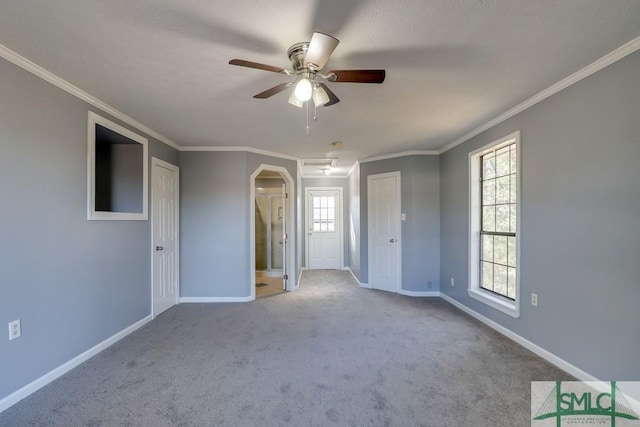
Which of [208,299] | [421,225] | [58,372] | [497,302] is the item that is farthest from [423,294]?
[58,372]

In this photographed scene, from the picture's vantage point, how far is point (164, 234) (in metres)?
3.93

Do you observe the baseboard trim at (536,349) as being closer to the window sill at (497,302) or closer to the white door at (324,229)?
the window sill at (497,302)

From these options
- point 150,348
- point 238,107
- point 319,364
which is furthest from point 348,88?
point 150,348

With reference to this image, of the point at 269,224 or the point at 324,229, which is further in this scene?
the point at 324,229

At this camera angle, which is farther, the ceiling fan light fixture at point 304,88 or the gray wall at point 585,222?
the gray wall at point 585,222

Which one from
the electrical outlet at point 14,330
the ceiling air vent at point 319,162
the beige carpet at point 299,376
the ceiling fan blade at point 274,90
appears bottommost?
the beige carpet at point 299,376

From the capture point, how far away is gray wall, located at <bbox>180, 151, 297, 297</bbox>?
14.2 ft

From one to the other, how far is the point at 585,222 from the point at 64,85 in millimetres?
4203

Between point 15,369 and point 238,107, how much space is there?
2593 millimetres

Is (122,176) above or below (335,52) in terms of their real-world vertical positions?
below

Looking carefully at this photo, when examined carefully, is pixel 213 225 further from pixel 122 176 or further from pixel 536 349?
pixel 536 349

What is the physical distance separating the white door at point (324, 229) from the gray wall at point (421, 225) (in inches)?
107

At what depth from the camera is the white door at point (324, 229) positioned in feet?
23.9

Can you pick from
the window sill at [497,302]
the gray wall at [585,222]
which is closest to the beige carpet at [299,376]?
the window sill at [497,302]
